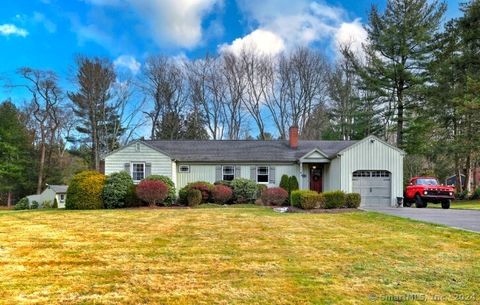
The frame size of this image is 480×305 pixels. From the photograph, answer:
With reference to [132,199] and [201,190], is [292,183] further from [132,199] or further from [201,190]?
[132,199]

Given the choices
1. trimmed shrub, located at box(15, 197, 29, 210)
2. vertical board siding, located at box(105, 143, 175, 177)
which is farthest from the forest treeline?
vertical board siding, located at box(105, 143, 175, 177)

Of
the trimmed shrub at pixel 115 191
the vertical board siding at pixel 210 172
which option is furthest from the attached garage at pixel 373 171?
the trimmed shrub at pixel 115 191

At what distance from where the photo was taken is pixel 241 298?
15.1ft

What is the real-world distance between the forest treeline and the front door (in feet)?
32.8

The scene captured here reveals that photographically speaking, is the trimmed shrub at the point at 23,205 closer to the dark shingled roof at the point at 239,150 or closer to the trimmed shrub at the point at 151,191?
the dark shingled roof at the point at 239,150

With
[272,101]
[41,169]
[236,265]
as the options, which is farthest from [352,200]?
[41,169]

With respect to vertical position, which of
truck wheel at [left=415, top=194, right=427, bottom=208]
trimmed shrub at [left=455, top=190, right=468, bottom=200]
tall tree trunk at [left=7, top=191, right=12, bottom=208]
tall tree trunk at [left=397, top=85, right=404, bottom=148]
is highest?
tall tree trunk at [left=397, top=85, right=404, bottom=148]

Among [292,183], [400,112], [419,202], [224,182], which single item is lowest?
[419,202]

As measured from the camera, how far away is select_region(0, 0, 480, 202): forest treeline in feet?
99.0

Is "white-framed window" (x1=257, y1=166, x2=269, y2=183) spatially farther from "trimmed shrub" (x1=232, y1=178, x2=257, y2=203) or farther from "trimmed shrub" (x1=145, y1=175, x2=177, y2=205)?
"trimmed shrub" (x1=145, y1=175, x2=177, y2=205)

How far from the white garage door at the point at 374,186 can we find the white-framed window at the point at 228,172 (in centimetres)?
788

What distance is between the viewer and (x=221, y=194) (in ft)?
71.3

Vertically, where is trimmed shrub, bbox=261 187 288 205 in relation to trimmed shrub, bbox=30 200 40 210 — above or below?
above

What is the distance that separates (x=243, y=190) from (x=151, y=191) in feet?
19.0
